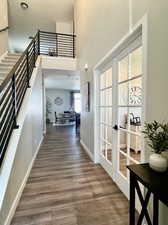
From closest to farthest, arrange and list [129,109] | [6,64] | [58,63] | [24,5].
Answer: [129,109]
[6,64]
[58,63]
[24,5]

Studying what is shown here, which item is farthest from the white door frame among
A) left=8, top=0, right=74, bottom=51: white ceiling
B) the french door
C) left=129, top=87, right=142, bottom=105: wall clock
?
left=8, top=0, right=74, bottom=51: white ceiling

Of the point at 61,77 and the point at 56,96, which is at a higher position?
the point at 61,77

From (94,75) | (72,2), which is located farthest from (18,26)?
(94,75)

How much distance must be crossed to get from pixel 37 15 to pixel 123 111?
6.24 m

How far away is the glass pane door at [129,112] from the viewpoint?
1.88 m

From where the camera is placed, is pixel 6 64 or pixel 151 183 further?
pixel 6 64

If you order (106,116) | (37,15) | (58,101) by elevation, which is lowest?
(106,116)

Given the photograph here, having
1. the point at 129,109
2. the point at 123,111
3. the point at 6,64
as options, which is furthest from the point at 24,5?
the point at 129,109

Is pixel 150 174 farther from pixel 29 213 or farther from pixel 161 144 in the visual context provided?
pixel 29 213

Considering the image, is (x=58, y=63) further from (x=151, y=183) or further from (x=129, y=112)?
(x=151, y=183)

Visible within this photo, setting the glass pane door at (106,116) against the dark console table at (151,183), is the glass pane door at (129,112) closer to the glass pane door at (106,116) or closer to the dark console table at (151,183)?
the glass pane door at (106,116)

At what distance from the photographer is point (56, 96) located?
1202 cm

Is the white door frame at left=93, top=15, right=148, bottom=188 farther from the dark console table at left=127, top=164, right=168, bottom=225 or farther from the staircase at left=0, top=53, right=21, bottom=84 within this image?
the staircase at left=0, top=53, right=21, bottom=84

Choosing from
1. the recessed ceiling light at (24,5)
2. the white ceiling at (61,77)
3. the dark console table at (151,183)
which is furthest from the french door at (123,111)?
the recessed ceiling light at (24,5)
